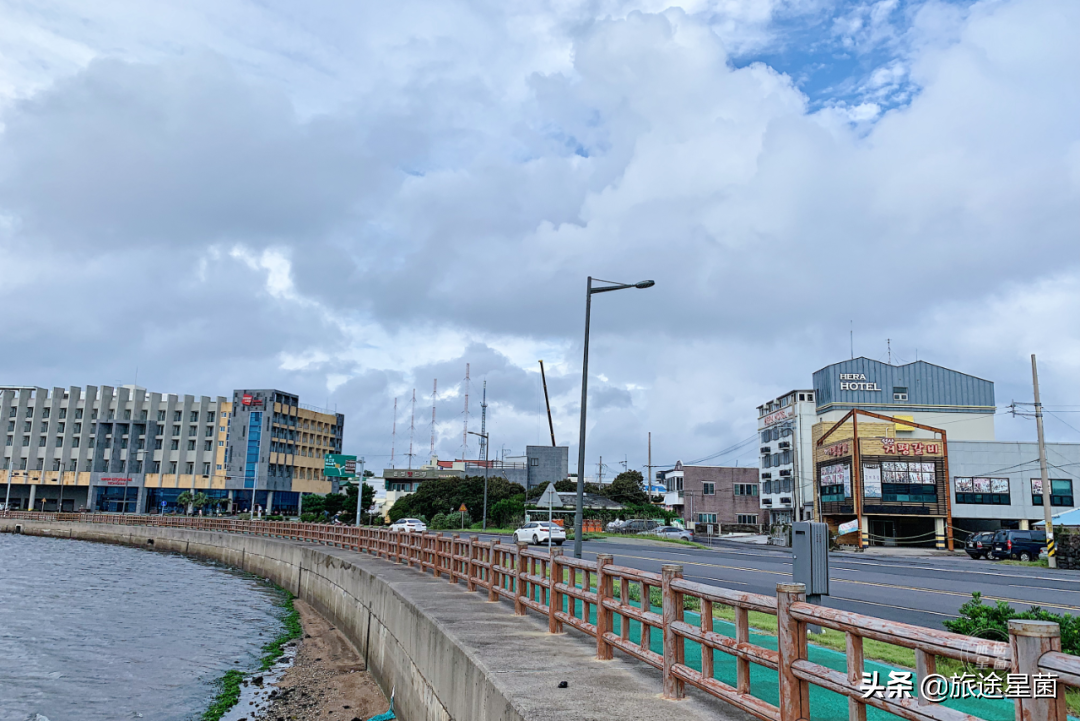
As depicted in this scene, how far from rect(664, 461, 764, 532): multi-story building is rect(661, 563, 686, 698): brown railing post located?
3559 inches

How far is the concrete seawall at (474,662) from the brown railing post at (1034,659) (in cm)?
326

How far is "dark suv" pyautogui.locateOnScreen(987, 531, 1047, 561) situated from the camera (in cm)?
4025

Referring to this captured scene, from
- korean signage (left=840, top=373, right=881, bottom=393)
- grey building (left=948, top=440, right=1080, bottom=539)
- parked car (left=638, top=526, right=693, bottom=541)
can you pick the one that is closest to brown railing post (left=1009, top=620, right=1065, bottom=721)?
parked car (left=638, top=526, right=693, bottom=541)

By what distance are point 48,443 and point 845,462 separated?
Answer: 111424 mm

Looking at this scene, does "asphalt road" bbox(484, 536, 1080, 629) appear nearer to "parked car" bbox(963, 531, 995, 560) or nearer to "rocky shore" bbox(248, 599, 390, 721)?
"rocky shore" bbox(248, 599, 390, 721)

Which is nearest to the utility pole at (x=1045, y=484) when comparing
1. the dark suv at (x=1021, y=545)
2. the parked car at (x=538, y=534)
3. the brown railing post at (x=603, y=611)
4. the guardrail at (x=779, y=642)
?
the dark suv at (x=1021, y=545)

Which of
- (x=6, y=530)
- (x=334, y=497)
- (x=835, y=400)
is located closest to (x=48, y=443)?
(x=6, y=530)

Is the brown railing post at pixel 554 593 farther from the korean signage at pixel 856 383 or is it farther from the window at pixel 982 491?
the korean signage at pixel 856 383

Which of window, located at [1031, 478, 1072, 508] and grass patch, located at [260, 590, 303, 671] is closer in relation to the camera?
grass patch, located at [260, 590, 303, 671]

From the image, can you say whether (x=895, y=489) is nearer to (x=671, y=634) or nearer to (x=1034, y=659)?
(x=671, y=634)

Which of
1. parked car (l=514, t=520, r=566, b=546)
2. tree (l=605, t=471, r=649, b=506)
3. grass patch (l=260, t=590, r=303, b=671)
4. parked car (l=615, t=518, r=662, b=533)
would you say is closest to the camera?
grass patch (l=260, t=590, r=303, b=671)

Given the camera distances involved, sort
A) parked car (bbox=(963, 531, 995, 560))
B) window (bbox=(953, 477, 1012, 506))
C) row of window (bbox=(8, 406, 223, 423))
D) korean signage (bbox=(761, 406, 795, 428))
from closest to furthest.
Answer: parked car (bbox=(963, 531, 995, 560)), window (bbox=(953, 477, 1012, 506)), korean signage (bbox=(761, 406, 795, 428)), row of window (bbox=(8, 406, 223, 423))

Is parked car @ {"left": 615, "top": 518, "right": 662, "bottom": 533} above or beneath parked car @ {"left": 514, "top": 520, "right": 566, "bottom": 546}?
beneath

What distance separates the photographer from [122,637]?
2341 centimetres
